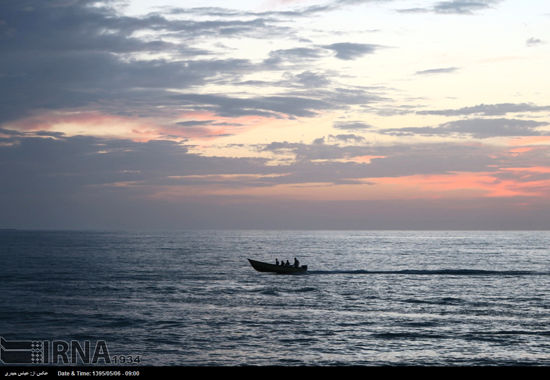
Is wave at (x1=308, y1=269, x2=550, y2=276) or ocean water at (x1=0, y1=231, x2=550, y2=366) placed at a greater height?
ocean water at (x1=0, y1=231, x2=550, y2=366)

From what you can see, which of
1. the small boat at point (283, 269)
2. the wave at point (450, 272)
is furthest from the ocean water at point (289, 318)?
the wave at point (450, 272)

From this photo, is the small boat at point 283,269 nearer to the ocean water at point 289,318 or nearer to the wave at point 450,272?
the wave at point 450,272

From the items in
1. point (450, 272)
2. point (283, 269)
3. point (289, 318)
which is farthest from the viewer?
point (450, 272)

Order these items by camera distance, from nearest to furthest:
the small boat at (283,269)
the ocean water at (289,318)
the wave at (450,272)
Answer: the ocean water at (289,318)
the small boat at (283,269)
the wave at (450,272)

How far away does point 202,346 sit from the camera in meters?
30.2

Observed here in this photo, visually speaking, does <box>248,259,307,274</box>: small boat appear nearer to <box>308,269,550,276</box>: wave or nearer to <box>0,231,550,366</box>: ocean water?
<box>308,269,550,276</box>: wave

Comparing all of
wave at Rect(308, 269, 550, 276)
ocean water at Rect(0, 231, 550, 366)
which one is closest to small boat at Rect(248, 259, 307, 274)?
wave at Rect(308, 269, 550, 276)

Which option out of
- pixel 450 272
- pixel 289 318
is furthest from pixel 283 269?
pixel 289 318

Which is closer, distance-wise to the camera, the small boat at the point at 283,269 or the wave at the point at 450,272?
the small boat at the point at 283,269

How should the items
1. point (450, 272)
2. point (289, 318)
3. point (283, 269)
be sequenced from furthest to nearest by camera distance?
point (450, 272)
point (283, 269)
point (289, 318)

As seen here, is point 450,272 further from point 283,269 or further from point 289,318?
point 289,318

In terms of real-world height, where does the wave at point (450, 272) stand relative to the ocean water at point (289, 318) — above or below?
below

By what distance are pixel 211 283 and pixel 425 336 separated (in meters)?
36.5
